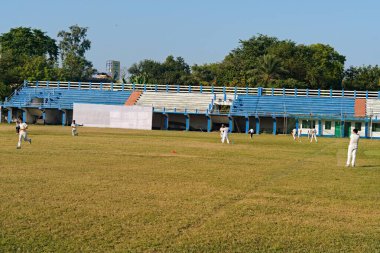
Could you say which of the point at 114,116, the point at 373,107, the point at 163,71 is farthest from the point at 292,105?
the point at 163,71

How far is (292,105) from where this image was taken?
63375mm

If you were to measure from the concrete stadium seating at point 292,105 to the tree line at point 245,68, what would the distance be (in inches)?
454

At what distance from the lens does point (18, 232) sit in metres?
8.33

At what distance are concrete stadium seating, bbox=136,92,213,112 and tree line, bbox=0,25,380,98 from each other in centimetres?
1366

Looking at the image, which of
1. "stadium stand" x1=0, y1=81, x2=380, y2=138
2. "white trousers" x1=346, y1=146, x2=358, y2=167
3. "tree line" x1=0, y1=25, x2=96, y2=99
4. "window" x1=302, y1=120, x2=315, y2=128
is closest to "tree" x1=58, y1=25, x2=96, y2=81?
"tree line" x1=0, y1=25, x2=96, y2=99

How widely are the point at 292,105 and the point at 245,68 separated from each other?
73.5ft

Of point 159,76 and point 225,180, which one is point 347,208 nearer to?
point 225,180

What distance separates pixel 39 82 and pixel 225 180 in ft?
212

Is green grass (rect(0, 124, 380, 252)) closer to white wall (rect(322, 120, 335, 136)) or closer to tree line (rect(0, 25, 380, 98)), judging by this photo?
white wall (rect(322, 120, 335, 136))

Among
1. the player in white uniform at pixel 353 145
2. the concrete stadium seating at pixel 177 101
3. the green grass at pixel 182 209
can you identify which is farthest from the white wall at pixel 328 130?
the green grass at pixel 182 209

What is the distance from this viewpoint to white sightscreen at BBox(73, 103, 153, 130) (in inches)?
2468

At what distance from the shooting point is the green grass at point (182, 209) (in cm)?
805

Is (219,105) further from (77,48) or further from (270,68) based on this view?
(77,48)

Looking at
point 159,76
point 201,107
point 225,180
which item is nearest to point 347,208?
point 225,180
